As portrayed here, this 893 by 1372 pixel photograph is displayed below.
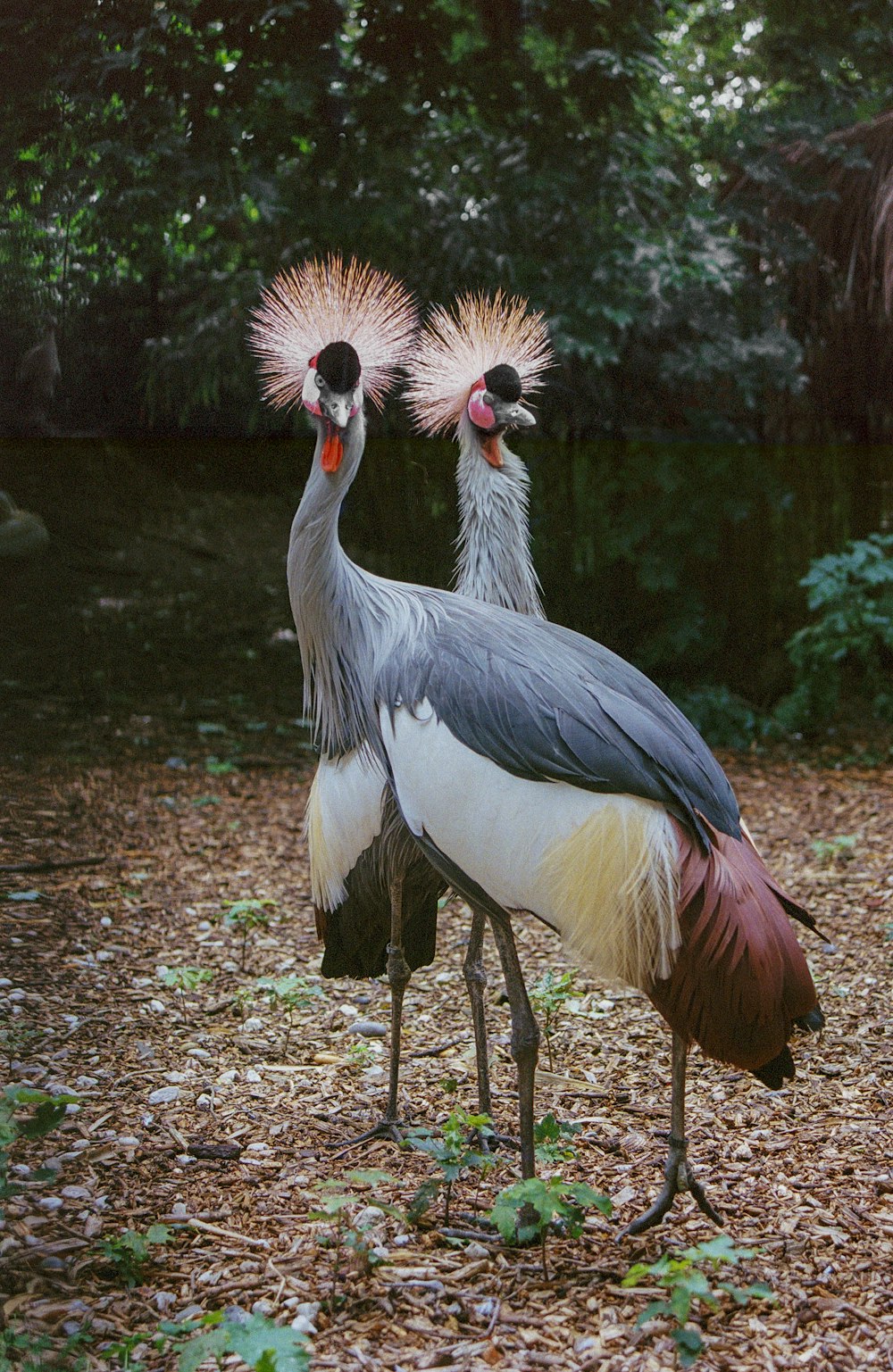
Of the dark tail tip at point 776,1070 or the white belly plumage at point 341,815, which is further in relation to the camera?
the white belly plumage at point 341,815

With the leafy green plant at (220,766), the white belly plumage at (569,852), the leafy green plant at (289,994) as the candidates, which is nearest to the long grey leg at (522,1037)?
the white belly plumage at (569,852)

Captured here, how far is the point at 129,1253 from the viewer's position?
5.79 ft

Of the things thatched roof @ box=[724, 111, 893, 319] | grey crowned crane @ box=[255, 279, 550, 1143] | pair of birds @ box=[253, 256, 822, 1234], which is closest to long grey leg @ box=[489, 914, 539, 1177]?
pair of birds @ box=[253, 256, 822, 1234]

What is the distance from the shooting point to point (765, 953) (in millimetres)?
1836

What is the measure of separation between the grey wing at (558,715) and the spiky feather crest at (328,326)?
1.85ft

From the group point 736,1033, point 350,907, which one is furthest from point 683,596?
point 736,1033

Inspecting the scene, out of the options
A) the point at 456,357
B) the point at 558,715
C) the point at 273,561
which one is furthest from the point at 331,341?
the point at 273,561

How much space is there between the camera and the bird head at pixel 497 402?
2.48 metres

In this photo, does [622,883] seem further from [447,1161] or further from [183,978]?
[183,978]

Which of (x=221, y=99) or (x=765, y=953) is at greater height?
(x=221, y=99)

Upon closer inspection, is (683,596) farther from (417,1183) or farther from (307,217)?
(417,1183)

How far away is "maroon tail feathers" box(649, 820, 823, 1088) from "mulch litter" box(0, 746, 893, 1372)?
1.21 ft

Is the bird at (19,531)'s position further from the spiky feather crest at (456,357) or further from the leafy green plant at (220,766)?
the leafy green plant at (220,766)

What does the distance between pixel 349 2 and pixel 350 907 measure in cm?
216
